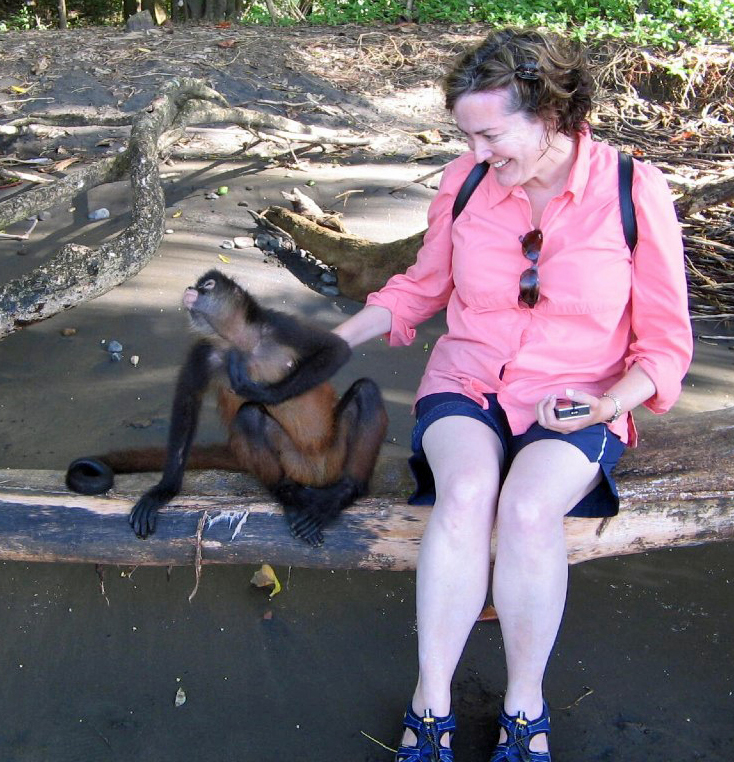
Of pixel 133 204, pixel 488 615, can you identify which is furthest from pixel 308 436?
pixel 133 204

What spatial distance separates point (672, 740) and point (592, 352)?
1386 mm

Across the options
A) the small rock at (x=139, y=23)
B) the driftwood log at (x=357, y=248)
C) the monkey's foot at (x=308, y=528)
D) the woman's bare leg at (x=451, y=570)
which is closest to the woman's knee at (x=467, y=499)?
the woman's bare leg at (x=451, y=570)

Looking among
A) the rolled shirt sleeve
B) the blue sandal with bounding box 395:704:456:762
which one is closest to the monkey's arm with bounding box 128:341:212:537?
the blue sandal with bounding box 395:704:456:762

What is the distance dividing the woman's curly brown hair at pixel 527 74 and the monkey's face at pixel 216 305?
1205 millimetres

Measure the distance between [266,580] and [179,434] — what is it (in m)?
0.74

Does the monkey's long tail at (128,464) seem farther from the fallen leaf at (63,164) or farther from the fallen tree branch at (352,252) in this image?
the fallen leaf at (63,164)

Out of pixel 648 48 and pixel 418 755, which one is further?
pixel 648 48

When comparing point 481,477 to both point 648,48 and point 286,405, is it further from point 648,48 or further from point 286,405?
point 648,48

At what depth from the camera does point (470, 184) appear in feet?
9.22

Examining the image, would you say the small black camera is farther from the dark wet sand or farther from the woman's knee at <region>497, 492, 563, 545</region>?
the dark wet sand

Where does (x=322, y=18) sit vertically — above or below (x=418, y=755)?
above

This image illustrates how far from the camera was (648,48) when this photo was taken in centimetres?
947

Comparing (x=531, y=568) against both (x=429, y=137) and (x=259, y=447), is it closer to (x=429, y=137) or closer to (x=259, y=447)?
(x=259, y=447)

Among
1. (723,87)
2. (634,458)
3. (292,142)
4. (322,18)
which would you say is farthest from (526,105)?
(322,18)
